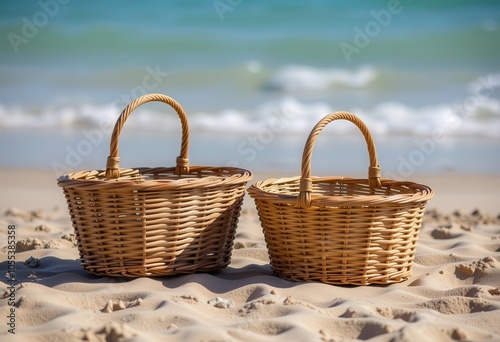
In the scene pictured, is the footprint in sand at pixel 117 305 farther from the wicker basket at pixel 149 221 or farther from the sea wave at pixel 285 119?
the sea wave at pixel 285 119

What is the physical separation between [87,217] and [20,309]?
516 millimetres

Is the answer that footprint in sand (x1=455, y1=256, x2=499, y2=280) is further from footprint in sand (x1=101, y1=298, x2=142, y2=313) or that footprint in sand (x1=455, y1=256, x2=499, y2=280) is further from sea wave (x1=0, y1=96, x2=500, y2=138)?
sea wave (x1=0, y1=96, x2=500, y2=138)

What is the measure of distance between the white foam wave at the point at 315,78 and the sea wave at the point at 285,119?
0.48 meters

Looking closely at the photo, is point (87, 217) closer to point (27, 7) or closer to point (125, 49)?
point (125, 49)

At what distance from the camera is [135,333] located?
209cm

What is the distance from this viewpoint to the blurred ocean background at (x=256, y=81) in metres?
7.42

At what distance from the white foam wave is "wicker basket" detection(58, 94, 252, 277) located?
661cm

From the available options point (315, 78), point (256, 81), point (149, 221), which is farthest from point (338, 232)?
point (315, 78)

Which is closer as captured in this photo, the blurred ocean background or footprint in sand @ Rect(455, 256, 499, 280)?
footprint in sand @ Rect(455, 256, 499, 280)

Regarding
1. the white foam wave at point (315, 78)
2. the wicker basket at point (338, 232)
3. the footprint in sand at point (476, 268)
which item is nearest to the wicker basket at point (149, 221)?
the wicker basket at point (338, 232)

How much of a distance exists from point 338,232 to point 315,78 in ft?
23.4

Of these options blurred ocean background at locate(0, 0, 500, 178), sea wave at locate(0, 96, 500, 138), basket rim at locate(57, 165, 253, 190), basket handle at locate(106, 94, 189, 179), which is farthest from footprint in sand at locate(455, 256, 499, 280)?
sea wave at locate(0, 96, 500, 138)

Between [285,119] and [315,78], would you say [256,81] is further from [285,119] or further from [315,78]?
[285,119]

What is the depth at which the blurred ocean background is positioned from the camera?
7.42 metres
